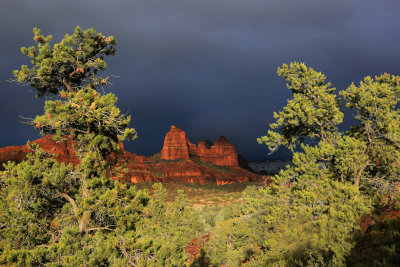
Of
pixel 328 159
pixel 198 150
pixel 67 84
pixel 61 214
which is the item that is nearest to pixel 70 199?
pixel 61 214

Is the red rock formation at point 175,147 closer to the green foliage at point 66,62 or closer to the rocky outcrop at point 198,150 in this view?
the rocky outcrop at point 198,150

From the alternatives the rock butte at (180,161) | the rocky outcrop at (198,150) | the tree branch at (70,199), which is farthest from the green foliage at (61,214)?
the rocky outcrop at (198,150)

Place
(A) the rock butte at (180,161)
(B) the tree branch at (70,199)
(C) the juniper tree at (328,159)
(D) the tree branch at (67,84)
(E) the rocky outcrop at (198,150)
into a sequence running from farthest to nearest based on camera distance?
(E) the rocky outcrop at (198,150) → (A) the rock butte at (180,161) → (C) the juniper tree at (328,159) → (D) the tree branch at (67,84) → (B) the tree branch at (70,199)

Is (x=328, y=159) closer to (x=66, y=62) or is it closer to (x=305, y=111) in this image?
(x=305, y=111)

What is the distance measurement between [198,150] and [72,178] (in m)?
177

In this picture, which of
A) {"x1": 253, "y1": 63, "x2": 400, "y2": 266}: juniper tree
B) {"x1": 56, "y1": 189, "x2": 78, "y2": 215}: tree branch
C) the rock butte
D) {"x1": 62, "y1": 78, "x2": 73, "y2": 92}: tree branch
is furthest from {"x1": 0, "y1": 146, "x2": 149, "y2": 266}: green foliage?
the rock butte

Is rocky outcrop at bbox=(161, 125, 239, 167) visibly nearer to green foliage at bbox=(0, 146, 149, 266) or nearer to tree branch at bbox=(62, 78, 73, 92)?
tree branch at bbox=(62, 78, 73, 92)

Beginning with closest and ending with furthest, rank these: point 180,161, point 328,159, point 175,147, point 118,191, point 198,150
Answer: point 118,191
point 328,159
point 180,161
point 175,147
point 198,150

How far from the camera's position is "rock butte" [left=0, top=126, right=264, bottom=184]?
3580 inches

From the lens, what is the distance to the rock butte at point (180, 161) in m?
90.9

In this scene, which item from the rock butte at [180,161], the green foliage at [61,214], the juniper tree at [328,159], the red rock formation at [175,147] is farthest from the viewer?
the red rock formation at [175,147]

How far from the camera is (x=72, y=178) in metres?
9.47

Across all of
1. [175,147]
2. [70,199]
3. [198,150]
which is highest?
[175,147]

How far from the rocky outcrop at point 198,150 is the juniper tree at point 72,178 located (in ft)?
499
